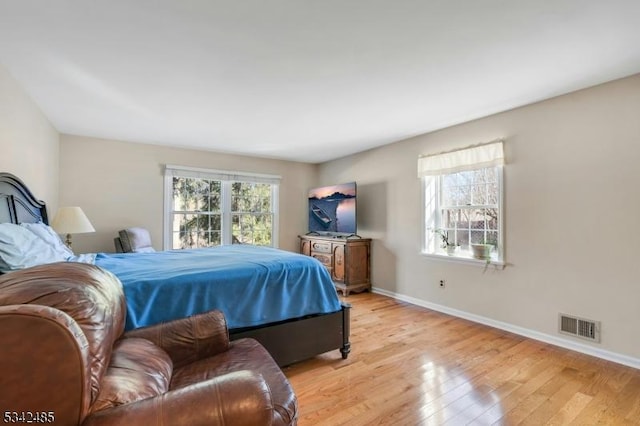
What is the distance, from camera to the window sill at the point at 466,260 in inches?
→ 126

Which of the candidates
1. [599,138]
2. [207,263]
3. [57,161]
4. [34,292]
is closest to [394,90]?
[599,138]

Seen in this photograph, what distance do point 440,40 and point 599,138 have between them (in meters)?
1.82

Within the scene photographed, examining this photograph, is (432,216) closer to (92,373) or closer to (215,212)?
(215,212)

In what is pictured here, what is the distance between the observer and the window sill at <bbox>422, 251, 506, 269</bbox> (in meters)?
3.20

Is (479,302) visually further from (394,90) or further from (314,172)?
(314,172)

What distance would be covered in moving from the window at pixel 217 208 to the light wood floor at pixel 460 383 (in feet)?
9.65

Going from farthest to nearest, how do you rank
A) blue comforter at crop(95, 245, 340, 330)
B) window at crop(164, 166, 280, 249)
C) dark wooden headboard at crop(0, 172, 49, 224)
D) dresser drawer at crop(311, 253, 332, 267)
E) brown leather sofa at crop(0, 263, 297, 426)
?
dresser drawer at crop(311, 253, 332, 267) → window at crop(164, 166, 280, 249) → dark wooden headboard at crop(0, 172, 49, 224) → blue comforter at crop(95, 245, 340, 330) → brown leather sofa at crop(0, 263, 297, 426)

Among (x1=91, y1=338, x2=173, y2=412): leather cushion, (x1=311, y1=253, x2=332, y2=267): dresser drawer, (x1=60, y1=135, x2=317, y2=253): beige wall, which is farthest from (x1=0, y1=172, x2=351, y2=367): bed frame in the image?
(x1=311, y1=253, x2=332, y2=267): dresser drawer

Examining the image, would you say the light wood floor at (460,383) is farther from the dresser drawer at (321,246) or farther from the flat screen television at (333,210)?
the flat screen television at (333,210)

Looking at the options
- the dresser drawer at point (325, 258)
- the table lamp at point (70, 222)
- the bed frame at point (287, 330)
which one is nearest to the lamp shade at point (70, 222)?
the table lamp at point (70, 222)

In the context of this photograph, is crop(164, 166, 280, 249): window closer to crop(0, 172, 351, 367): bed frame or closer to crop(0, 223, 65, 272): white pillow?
crop(0, 172, 351, 367): bed frame

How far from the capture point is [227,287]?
213 centimetres

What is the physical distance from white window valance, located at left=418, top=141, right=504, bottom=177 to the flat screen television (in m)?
1.15

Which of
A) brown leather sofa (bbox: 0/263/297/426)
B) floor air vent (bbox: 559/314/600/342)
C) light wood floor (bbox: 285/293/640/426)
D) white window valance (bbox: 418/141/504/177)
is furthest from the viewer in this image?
white window valance (bbox: 418/141/504/177)
